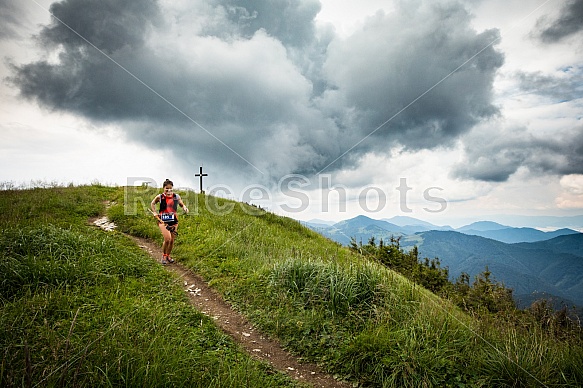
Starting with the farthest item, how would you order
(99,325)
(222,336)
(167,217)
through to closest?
(167,217) → (222,336) → (99,325)

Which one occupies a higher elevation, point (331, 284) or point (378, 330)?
point (331, 284)

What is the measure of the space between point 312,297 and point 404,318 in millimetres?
2141

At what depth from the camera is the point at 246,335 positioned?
6328mm

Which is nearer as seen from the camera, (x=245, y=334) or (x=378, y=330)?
(x=378, y=330)

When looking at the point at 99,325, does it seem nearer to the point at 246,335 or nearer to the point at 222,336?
the point at 222,336

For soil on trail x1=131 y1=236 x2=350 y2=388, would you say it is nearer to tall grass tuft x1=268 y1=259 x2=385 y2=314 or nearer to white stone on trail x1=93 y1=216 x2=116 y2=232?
tall grass tuft x1=268 y1=259 x2=385 y2=314

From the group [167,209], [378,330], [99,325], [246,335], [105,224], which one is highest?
[167,209]

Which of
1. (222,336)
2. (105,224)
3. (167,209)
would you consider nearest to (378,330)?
(222,336)

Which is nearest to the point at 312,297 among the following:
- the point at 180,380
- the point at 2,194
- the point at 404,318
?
the point at 404,318

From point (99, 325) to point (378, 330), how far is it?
4930 mm

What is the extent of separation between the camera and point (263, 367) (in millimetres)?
5152

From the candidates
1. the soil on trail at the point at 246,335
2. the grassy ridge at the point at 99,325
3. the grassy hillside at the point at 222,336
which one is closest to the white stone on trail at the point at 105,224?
the grassy hillside at the point at 222,336

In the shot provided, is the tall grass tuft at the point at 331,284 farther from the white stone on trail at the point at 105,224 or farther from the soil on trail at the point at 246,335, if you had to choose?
the white stone on trail at the point at 105,224

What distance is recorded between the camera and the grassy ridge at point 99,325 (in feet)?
11.5
